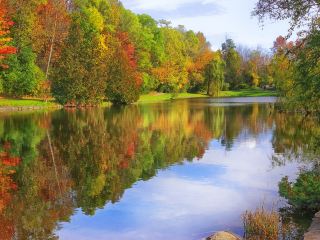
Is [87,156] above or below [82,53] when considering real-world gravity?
below

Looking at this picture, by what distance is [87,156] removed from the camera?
26562 mm

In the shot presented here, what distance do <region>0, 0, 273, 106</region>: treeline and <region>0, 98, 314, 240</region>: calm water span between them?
26.3 m

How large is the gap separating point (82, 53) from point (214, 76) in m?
53.4

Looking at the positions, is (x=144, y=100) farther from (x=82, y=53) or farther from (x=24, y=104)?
(x=24, y=104)

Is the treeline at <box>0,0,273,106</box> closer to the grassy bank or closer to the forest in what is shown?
the forest

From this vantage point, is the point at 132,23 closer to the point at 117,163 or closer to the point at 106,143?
the point at 106,143

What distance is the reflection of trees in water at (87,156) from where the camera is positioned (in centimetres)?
1611

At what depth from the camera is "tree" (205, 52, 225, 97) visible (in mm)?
115688

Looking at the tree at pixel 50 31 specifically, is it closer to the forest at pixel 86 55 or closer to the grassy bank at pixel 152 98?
the forest at pixel 86 55

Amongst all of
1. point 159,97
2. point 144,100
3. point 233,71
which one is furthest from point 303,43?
point 233,71

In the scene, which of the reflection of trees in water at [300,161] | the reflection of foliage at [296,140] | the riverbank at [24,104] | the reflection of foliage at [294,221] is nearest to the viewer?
the reflection of foliage at [294,221]

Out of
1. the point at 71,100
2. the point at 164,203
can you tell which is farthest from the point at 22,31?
the point at 164,203

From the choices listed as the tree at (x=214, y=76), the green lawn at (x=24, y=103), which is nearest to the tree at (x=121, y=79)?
the green lawn at (x=24, y=103)

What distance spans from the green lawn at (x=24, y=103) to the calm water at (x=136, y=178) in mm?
21916
